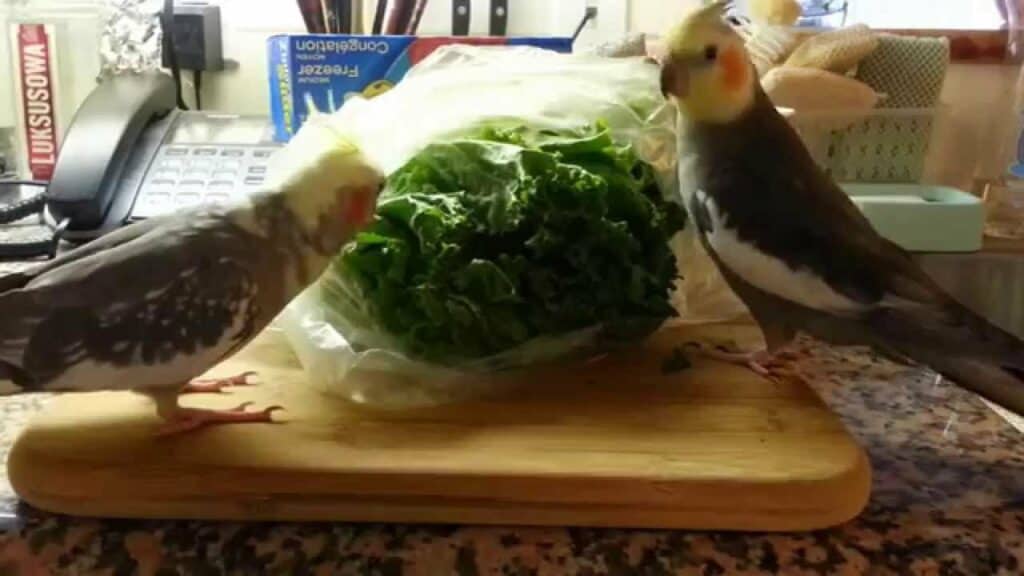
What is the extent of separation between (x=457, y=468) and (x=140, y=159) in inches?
22.6

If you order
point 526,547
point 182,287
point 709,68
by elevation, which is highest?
point 709,68

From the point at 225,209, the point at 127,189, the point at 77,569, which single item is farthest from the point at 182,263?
the point at 127,189

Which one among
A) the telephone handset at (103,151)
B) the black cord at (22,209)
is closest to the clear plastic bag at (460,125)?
the telephone handset at (103,151)

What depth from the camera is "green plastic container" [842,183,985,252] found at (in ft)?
3.04

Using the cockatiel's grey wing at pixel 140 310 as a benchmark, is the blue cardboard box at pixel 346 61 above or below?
above

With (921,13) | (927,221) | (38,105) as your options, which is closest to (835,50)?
(927,221)

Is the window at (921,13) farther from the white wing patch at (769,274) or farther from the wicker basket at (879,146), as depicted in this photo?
the white wing patch at (769,274)

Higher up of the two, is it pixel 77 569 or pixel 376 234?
pixel 376 234

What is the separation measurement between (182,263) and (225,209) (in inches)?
2.1

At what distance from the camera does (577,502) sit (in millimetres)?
581

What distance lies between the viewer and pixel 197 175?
3.29 feet

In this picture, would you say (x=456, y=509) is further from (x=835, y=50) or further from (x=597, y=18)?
(x=597, y=18)

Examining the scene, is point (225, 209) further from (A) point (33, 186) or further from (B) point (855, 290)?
(A) point (33, 186)

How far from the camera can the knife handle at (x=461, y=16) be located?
4.04 ft
